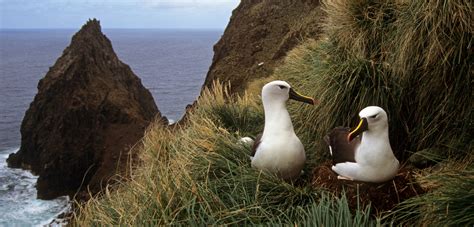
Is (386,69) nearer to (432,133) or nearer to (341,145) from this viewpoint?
(432,133)

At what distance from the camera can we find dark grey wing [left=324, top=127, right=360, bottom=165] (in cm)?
452

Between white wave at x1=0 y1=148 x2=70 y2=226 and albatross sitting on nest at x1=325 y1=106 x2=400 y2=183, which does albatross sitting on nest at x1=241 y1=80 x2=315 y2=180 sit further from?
white wave at x1=0 y1=148 x2=70 y2=226

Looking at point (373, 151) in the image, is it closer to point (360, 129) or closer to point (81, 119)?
point (360, 129)

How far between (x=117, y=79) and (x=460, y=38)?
94.2ft

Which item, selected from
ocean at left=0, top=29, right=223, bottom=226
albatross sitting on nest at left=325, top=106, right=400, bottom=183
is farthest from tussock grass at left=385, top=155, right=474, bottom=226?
ocean at left=0, top=29, right=223, bottom=226

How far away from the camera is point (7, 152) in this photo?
3784 cm

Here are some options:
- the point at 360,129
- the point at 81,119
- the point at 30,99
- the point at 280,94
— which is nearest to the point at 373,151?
the point at 360,129

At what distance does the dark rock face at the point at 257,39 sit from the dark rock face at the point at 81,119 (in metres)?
6.72

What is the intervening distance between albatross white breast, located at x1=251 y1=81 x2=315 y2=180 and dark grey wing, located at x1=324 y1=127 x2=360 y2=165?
11.9 inches

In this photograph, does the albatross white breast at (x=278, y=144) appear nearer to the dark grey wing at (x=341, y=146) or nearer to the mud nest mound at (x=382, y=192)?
the dark grey wing at (x=341, y=146)

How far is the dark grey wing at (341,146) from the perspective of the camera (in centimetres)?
452

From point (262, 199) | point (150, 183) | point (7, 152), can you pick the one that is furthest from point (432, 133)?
point (7, 152)

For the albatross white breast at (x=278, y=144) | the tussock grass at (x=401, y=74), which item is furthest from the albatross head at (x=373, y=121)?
the tussock grass at (x=401, y=74)

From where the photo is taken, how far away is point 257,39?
21141mm
